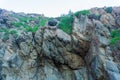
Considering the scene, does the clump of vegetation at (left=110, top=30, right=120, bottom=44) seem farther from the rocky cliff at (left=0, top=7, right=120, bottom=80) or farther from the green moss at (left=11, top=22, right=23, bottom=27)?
the green moss at (left=11, top=22, right=23, bottom=27)

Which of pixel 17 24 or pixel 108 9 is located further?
pixel 17 24

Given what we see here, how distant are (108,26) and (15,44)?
1111cm

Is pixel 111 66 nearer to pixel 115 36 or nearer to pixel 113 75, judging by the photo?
pixel 113 75

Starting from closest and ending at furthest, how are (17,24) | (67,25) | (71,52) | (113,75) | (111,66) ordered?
1. (113,75)
2. (111,66)
3. (71,52)
4. (67,25)
5. (17,24)

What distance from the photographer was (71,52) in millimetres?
26656

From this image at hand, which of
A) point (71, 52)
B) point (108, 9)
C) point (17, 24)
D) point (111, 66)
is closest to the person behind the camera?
point (111, 66)

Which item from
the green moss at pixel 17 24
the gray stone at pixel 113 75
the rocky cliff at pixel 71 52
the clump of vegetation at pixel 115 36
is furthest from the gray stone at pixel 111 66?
the green moss at pixel 17 24

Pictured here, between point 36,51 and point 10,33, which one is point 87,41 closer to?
point 36,51

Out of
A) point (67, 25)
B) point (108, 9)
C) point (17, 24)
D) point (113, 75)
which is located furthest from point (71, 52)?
point (17, 24)

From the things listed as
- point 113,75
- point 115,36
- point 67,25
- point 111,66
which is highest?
point 67,25

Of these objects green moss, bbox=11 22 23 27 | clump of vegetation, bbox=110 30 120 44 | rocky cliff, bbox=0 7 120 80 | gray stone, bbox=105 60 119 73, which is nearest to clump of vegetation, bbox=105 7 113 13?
rocky cliff, bbox=0 7 120 80

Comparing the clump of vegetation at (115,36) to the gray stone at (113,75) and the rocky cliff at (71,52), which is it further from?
the gray stone at (113,75)

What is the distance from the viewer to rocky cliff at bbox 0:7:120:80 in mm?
24016

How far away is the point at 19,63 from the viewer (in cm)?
2917
